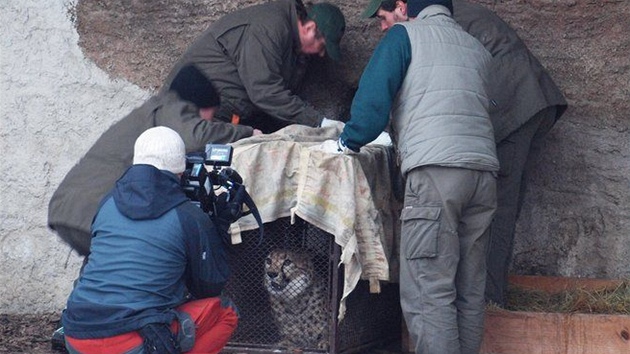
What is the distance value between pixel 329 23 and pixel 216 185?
1662mm

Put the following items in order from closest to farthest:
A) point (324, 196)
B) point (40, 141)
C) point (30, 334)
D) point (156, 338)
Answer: point (156, 338)
point (324, 196)
point (30, 334)
point (40, 141)

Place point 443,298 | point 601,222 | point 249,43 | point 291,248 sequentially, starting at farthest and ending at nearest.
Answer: point 601,222 < point 249,43 < point 291,248 < point 443,298

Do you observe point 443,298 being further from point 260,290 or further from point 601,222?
point 601,222

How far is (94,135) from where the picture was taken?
21.4 ft

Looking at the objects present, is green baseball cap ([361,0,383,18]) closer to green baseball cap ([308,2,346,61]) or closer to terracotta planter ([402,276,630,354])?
green baseball cap ([308,2,346,61])

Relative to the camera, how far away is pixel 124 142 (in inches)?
215

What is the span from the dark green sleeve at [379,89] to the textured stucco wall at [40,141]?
1.97m

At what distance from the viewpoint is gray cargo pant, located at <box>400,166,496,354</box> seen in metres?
4.79

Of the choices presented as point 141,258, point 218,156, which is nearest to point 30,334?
point 218,156

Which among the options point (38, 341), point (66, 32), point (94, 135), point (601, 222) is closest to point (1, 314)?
point (38, 341)

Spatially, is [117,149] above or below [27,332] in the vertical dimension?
above

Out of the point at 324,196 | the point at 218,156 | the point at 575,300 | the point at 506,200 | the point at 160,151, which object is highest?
the point at 160,151

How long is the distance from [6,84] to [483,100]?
2889mm

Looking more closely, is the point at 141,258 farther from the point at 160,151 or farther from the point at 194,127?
the point at 194,127
